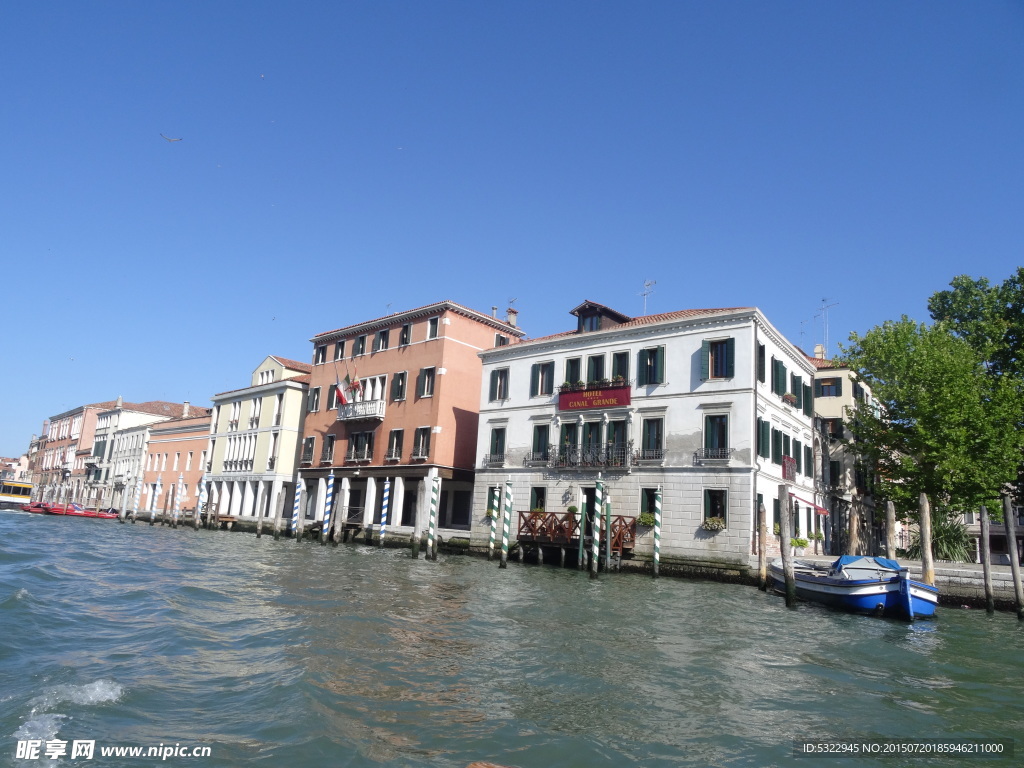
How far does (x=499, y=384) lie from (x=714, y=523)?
39.0 feet

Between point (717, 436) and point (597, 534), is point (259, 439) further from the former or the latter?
point (717, 436)

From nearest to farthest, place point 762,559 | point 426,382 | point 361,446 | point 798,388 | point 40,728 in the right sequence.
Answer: point 40,728, point 762,559, point 798,388, point 426,382, point 361,446

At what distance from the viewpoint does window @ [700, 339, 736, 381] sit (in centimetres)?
2586

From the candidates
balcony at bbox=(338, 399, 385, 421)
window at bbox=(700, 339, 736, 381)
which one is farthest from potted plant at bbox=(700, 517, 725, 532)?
balcony at bbox=(338, 399, 385, 421)

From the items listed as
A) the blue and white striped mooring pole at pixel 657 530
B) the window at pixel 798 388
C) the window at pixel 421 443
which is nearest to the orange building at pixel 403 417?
the window at pixel 421 443

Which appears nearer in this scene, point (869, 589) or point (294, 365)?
point (869, 589)

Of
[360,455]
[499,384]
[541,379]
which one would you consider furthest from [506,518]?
[360,455]

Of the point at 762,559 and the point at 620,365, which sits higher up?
the point at 620,365

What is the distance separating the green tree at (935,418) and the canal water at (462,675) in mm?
7327

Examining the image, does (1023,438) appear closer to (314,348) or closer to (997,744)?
(997,744)

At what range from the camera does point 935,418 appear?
25.6 metres

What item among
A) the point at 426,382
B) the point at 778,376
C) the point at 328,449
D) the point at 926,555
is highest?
the point at 426,382

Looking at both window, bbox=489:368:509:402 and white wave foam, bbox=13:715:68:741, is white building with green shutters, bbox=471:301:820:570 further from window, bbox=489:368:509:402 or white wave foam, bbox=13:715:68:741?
white wave foam, bbox=13:715:68:741

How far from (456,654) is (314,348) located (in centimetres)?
3735
